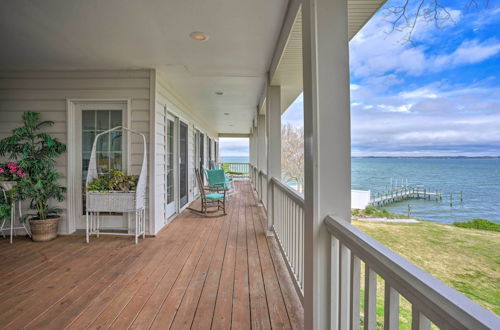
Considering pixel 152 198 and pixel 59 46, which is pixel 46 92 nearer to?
pixel 59 46

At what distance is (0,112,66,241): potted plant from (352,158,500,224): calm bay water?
4.14 meters

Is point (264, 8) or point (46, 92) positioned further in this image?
point (46, 92)

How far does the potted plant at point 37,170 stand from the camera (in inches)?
131

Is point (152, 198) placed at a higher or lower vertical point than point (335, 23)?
lower

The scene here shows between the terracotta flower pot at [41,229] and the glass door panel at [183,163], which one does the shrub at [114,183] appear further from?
the glass door panel at [183,163]

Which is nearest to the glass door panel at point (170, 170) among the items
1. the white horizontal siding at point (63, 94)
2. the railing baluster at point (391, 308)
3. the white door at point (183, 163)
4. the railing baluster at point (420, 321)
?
the white door at point (183, 163)

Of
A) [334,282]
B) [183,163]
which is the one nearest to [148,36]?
[334,282]

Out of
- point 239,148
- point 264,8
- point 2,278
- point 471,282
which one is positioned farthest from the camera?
point 239,148

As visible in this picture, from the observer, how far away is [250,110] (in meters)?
6.82

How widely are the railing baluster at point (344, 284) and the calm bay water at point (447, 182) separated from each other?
0.30 meters

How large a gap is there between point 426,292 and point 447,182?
0.45 m

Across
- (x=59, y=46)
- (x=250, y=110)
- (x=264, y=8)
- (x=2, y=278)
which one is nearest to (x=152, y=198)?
(x=2, y=278)

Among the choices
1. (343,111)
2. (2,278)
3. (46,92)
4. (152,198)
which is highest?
(46,92)

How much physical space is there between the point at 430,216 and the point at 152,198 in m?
3.54
